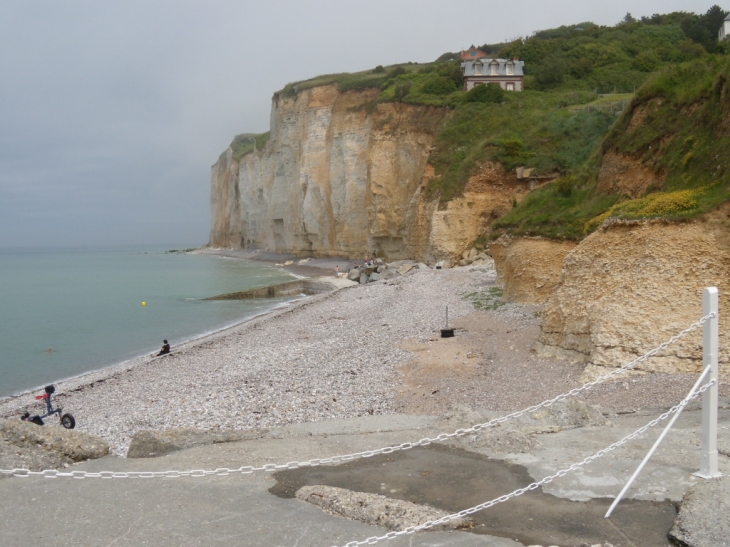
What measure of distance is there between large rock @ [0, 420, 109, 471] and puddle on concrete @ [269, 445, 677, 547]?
234 centimetres

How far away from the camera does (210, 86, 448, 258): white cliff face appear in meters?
52.3

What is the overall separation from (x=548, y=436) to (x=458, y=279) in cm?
2443

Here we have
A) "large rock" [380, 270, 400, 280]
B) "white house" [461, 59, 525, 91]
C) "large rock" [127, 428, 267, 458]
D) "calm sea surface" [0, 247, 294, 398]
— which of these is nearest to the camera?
"large rock" [127, 428, 267, 458]

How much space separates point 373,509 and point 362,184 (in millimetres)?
54347

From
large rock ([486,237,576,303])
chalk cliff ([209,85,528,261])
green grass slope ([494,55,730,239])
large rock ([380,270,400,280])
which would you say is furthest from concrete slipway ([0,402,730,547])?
large rock ([380,270,400,280])

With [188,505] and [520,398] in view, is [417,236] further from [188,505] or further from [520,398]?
[188,505]

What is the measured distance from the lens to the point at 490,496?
538 cm

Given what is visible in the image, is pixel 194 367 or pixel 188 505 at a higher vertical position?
pixel 188 505

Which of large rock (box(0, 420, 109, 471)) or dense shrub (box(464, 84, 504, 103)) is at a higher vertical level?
dense shrub (box(464, 84, 504, 103))

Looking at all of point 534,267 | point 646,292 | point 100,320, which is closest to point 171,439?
point 646,292

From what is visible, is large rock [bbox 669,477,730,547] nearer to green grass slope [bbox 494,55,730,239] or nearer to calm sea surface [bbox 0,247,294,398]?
green grass slope [bbox 494,55,730,239]

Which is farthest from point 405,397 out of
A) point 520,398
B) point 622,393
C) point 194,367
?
point 194,367

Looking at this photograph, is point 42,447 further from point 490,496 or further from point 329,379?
point 329,379

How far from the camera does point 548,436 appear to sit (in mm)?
6992
